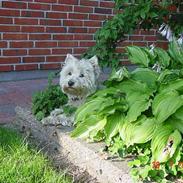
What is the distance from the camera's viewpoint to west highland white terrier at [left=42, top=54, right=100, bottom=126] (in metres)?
3.48

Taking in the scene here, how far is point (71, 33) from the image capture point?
6.79m

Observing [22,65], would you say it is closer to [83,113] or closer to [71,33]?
[71,33]

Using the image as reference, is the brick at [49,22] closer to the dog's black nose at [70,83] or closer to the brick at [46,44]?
the brick at [46,44]

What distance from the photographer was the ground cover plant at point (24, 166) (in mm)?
2906

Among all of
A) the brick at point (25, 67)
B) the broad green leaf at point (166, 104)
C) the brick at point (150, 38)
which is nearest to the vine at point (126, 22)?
the broad green leaf at point (166, 104)

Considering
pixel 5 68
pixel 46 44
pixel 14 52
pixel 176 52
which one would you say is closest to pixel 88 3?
pixel 46 44

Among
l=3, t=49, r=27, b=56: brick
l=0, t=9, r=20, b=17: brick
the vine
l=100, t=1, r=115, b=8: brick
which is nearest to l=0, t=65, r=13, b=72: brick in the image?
l=3, t=49, r=27, b=56: brick

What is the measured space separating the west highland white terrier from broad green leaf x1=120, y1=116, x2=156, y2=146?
2.19 feet

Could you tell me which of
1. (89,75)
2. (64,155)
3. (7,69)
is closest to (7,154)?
(64,155)

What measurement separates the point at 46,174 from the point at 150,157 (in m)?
0.69

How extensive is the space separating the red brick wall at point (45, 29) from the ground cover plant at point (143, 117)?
2895 millimetres

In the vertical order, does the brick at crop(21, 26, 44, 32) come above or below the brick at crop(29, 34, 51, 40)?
above

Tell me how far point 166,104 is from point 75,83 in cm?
88

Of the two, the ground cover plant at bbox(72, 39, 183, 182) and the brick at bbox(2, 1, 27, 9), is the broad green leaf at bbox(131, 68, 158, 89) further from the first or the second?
the brick at bbox(2, 1, 27, 9)
